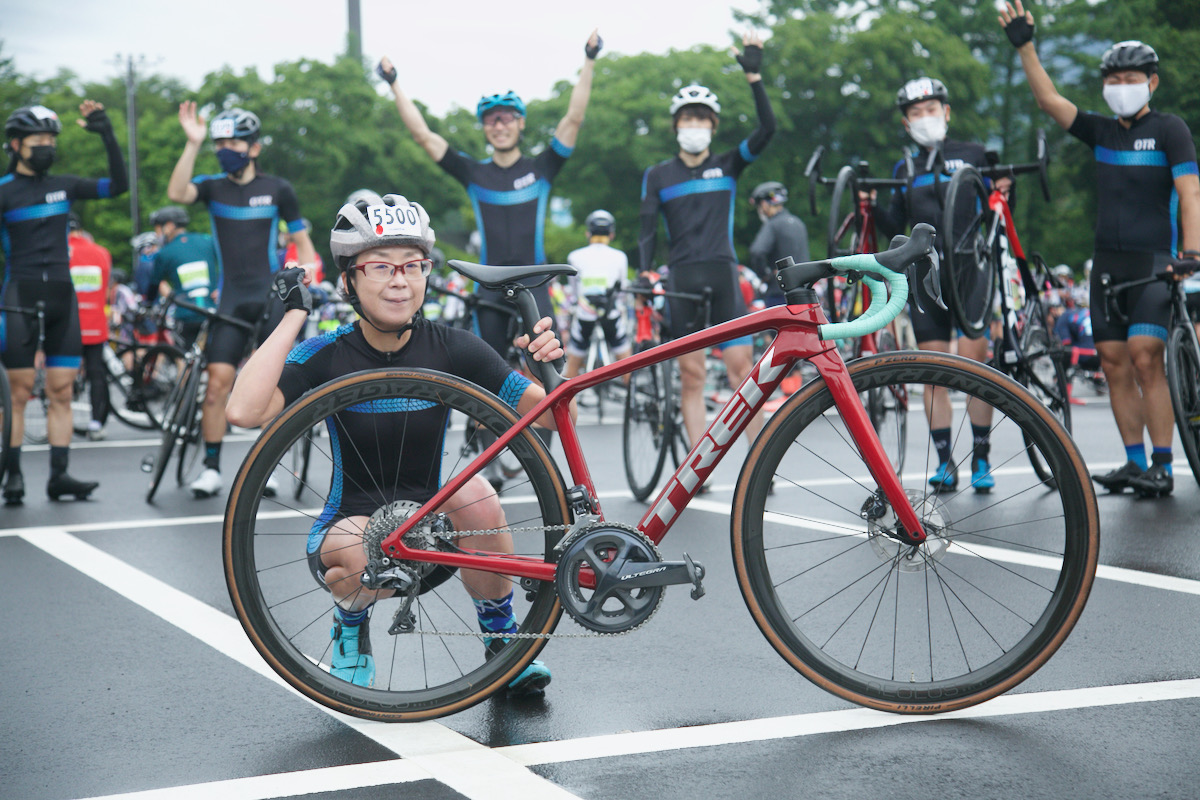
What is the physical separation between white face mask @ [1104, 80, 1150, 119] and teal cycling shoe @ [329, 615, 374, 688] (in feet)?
18.7

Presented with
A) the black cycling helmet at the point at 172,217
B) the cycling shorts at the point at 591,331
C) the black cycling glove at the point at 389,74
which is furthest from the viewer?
the black cycling helmet at the point at 172,217

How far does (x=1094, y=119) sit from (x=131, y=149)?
53.7m

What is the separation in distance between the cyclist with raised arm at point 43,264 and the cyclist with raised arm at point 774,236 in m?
6.32

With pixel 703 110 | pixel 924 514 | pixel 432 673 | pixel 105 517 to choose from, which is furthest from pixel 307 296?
pixel 703 110

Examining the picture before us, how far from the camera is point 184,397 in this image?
820cm

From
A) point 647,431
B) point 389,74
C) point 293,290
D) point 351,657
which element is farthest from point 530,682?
point 389,74

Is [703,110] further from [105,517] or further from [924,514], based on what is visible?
[924,514]

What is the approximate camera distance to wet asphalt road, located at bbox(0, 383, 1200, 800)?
3.09 meters

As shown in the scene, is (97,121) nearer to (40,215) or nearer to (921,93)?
(40,215)

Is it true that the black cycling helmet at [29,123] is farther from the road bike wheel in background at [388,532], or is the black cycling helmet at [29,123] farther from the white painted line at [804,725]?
the white painted line at [804,725]

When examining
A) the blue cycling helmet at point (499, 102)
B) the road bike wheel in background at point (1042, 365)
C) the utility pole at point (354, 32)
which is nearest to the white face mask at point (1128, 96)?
the road bike wheel in background at point (1042, 365)

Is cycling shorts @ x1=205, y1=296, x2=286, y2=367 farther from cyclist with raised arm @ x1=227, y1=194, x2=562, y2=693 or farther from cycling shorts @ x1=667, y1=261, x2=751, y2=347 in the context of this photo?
cyclist with raised arm @ x1=227, y1=194, x2=562, y2=693

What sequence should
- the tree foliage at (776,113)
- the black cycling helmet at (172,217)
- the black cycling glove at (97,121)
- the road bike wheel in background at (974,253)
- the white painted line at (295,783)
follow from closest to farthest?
the white painted line at (295,783) → the road bike wheel in background at (974,253) → the black cycling glove at (97,121) → the black cycling helmet at (172,217) → the tree foliage at (776,113)

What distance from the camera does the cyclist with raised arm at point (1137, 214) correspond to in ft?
23.8
